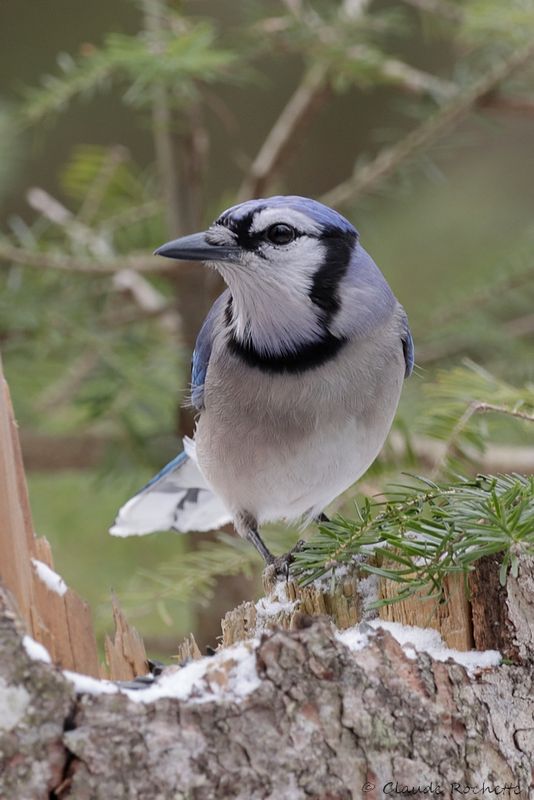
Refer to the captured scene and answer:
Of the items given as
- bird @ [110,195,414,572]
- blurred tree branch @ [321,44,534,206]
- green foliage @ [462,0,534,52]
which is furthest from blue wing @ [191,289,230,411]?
green foliage @ [462,0,534,52]

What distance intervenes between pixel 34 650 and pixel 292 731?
23 cm

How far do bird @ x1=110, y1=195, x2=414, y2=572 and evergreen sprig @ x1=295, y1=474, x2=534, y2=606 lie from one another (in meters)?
0.32

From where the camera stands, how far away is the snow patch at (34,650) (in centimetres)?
82

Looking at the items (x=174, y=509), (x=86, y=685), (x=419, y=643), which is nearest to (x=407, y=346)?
(x=174, y=509)

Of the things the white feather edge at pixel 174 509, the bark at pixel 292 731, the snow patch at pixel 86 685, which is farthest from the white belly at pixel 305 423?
the snow patch at pixel 86 685

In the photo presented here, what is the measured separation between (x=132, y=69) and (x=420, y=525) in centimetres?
97

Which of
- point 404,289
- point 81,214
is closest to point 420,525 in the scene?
point 81,214

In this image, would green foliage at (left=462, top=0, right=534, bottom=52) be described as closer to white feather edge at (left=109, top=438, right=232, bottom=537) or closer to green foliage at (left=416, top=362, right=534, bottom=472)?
green foliage at (left=416, top=362, right=534, bottom=472)

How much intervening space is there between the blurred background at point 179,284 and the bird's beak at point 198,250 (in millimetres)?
343

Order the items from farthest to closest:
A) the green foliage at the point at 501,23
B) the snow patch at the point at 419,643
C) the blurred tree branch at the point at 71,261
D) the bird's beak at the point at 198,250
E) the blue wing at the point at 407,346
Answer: the blurred tree branch at the point at 71,261, the green foliage at the point at 501,23, the blue wing at the point at 407,346, the bird's beak at the point at 198,250, the snow patch at the point at 419,643

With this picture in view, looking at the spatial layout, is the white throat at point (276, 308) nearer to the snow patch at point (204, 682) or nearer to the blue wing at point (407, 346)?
the blue wing at point (407, 346)

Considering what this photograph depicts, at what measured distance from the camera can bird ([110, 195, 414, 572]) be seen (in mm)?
1467

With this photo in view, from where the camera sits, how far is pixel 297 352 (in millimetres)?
1508

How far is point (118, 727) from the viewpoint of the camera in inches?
32.1
